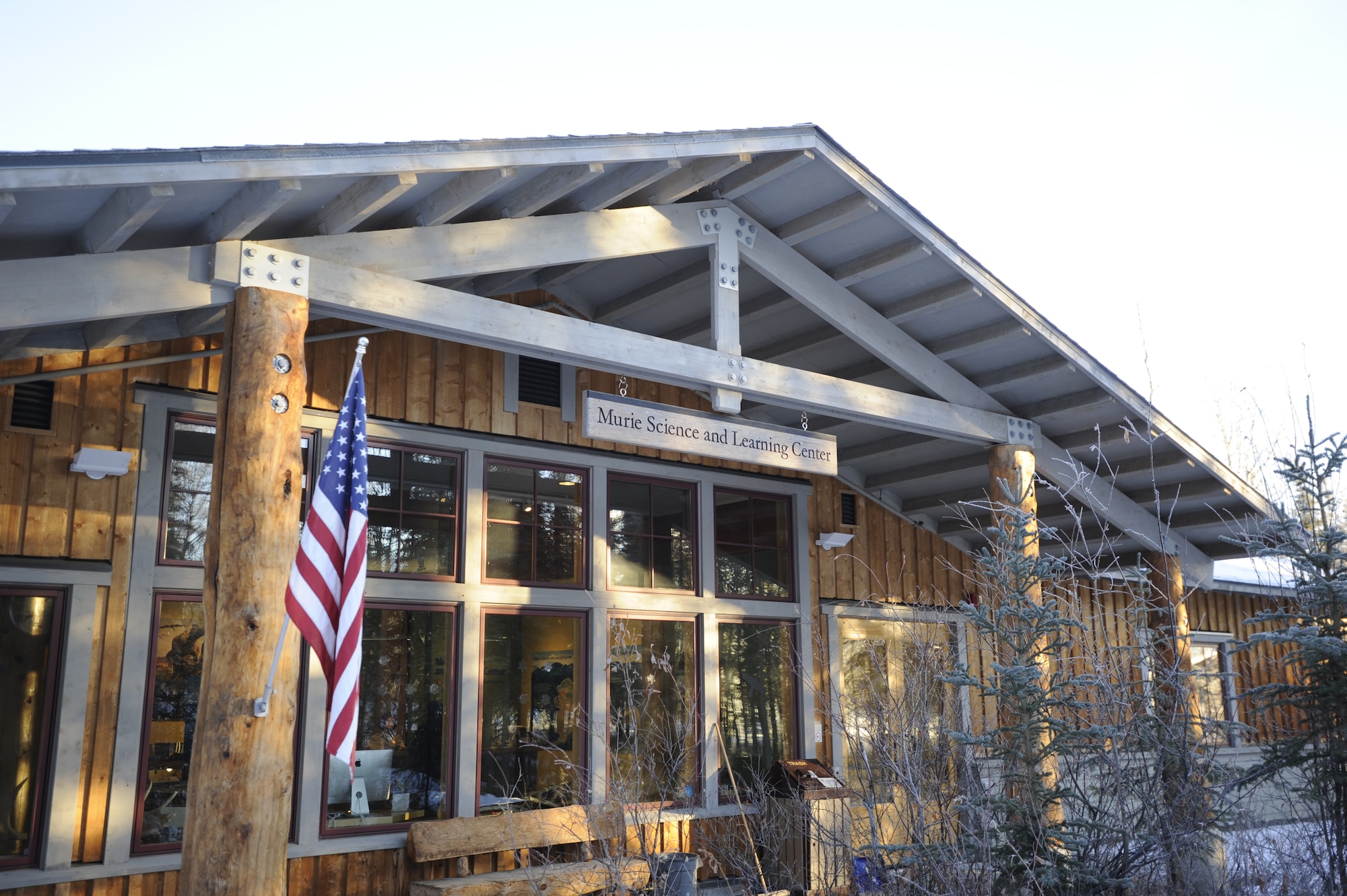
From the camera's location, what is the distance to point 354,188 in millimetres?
5098

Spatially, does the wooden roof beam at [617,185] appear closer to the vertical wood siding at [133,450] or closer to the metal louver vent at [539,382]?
the vertical wood siding at [133,450]

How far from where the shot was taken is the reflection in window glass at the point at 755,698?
8.69 meters

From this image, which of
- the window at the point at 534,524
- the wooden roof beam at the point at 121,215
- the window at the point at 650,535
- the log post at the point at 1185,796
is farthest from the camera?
the window at the point at 650,535

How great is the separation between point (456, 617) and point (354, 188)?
3282 mm

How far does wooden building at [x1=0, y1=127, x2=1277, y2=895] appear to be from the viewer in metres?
5.01

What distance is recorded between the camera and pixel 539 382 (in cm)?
812

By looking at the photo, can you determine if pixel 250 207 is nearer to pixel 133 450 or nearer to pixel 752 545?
pixel 133 450

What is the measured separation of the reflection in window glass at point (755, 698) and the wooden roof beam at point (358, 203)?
15.9ft

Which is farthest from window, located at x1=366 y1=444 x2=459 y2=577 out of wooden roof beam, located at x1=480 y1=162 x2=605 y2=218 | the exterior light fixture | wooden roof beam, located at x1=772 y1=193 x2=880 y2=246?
the exterior light fixture

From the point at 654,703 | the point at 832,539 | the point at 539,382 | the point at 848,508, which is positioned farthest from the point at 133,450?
the point at 848,508

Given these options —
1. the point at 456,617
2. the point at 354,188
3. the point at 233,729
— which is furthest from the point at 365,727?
the point at 354,188

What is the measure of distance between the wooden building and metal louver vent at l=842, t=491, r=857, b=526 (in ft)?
0.26

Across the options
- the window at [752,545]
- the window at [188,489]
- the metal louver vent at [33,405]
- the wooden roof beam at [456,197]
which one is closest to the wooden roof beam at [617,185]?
the wooden roof beam at [456,197]

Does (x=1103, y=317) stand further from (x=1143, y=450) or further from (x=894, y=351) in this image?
(x=894, y=351)
